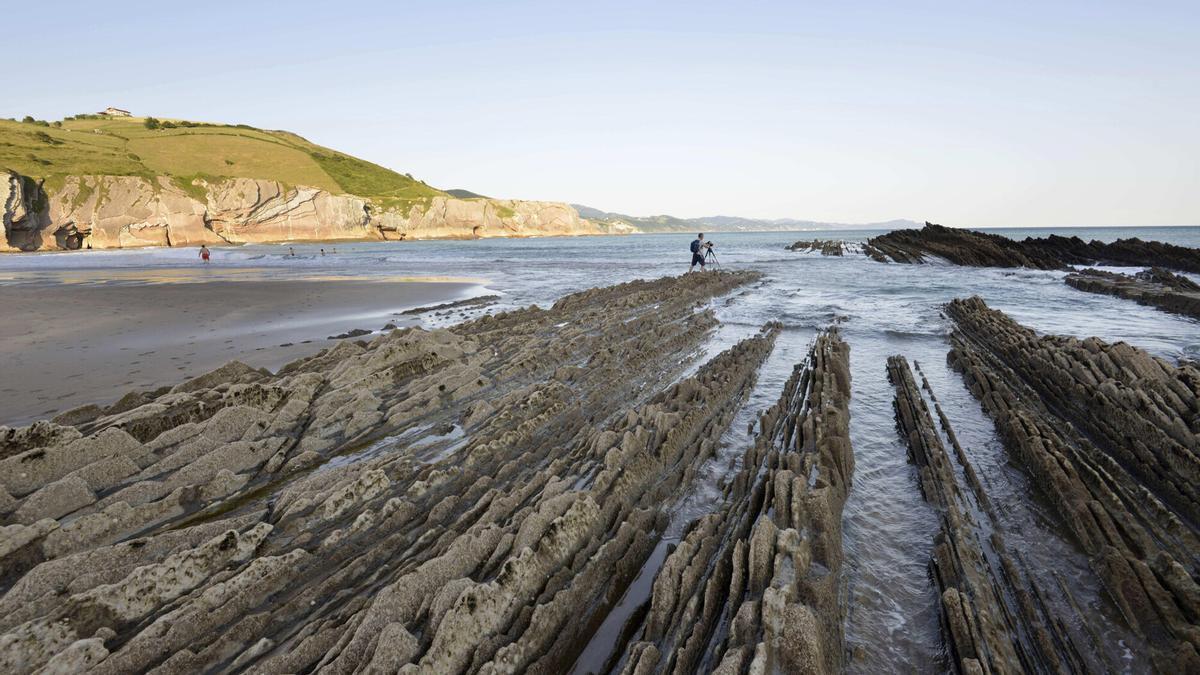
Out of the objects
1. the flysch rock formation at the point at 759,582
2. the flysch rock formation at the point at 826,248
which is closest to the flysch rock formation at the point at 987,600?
the flysch rock formation at the point at 759,582

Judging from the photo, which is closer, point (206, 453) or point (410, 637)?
point (410, 637)

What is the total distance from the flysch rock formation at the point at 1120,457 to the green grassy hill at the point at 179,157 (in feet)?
322

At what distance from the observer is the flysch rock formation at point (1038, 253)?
32.4 meters

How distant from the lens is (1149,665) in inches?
118

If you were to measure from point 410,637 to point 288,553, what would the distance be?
67.1 inches

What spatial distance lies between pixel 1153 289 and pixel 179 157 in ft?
430

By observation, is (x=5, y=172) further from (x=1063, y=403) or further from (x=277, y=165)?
(x=1063, y=403)

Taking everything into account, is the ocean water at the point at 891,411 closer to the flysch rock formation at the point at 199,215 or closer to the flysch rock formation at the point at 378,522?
the flysch rock formation at the point at 378,522

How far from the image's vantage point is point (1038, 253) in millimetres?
37375

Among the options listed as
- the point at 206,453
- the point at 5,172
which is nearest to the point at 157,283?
the point at 206,453

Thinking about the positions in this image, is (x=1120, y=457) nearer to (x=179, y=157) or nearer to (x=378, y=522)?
(x=378, y=522)

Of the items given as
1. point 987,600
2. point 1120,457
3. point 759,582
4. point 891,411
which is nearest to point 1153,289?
point 1120,457

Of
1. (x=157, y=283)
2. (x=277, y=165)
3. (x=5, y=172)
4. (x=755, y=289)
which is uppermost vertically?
(x=277, y=165)

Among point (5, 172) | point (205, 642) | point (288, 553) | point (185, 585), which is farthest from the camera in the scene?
point (5, 172)
